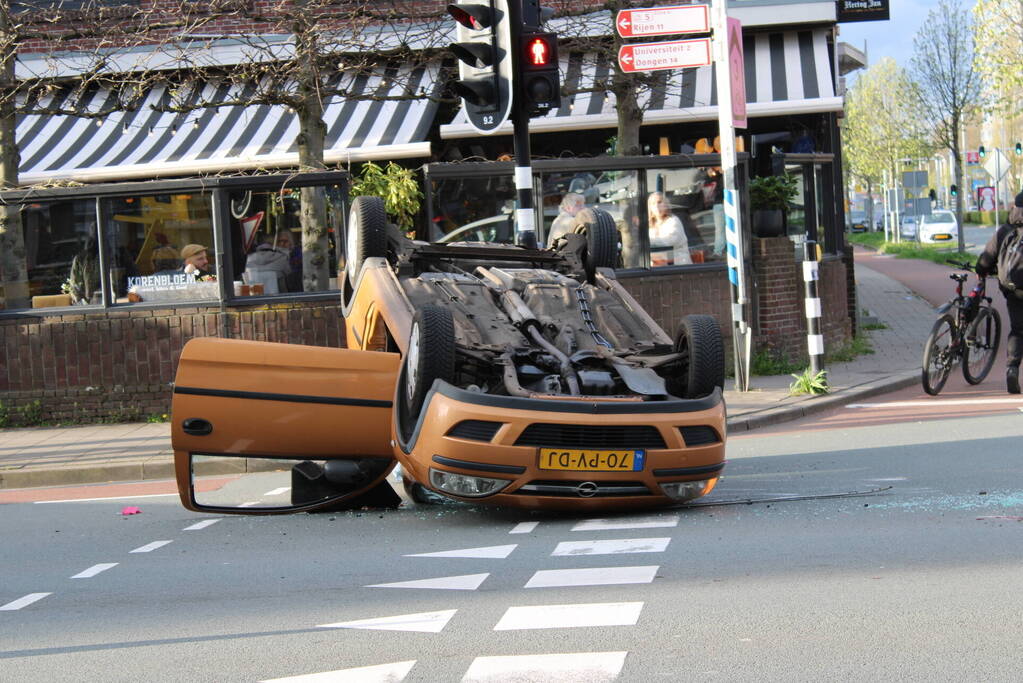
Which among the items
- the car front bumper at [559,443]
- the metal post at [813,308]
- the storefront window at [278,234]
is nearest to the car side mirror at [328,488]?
the car front bumper at [559,443]

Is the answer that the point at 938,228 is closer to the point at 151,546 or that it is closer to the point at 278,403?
the point at 278,403

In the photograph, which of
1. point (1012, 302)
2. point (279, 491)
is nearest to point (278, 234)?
point (279, 491)

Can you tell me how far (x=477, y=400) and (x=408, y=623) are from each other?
1.91 metres

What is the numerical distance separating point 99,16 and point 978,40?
32.0 m

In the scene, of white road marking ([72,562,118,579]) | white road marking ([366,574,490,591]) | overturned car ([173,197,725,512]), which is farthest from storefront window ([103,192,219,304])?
white road marking ([366,574,490,591])

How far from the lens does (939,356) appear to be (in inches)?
526

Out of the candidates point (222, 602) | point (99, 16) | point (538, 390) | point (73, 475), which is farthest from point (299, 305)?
point (222, 602)

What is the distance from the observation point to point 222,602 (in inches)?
244

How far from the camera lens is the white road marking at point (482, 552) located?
22.6ft

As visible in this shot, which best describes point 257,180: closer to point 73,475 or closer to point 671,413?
point 73,475

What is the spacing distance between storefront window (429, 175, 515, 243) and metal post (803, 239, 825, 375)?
11.0ft

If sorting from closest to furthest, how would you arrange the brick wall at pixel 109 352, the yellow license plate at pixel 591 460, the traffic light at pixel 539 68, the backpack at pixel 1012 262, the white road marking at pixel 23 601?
Result: the white road marking at pixel 23 601 < the yellow license plate at pixel 591 460 < the traffic light at pixel 539 68 < the backpack at pixel 1012 262 < the brick wall at pixel 109 352

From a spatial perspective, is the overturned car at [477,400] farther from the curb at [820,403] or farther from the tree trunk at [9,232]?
the tree trunk at [9,232]

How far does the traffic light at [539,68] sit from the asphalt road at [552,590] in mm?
4057
